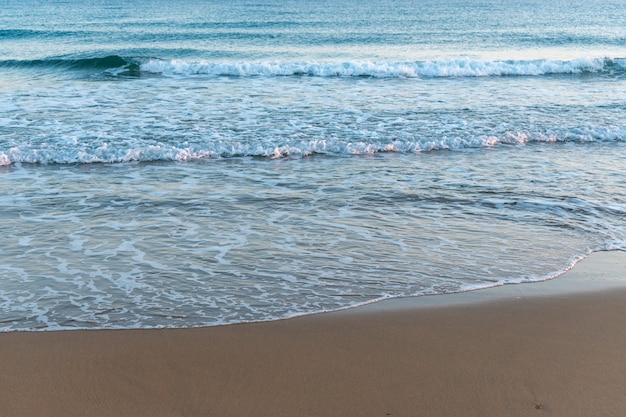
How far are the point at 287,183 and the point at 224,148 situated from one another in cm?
208

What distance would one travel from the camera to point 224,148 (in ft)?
34.8

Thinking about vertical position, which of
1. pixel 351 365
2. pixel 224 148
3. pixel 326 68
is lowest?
pixel 351 365

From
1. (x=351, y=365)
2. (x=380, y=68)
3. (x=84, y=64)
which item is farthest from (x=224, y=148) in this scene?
(x=84, y=64)

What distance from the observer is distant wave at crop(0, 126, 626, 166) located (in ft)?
33.0

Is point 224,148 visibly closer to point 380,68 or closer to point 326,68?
point 326,68

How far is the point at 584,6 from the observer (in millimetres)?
54594

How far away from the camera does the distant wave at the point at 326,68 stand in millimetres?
20312

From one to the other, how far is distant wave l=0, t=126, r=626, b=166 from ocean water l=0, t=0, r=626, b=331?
4 cm

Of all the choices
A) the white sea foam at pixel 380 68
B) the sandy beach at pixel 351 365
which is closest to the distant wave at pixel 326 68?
the white sea foam at pixel 380 68

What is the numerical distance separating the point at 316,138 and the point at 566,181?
407cm

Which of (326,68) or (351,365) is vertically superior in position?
(326,68)

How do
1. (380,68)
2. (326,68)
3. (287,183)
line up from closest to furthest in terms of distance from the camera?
1. (287,183)
2. (326,68)
3. (380,68)

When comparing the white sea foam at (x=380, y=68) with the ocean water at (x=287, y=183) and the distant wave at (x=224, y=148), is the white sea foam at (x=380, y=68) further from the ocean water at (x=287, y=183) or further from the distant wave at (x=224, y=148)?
the distant wave at (x=224, y=148)

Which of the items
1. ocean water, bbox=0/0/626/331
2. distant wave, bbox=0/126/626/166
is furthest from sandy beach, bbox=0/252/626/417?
distant wave, bbox=0/126/626/166
